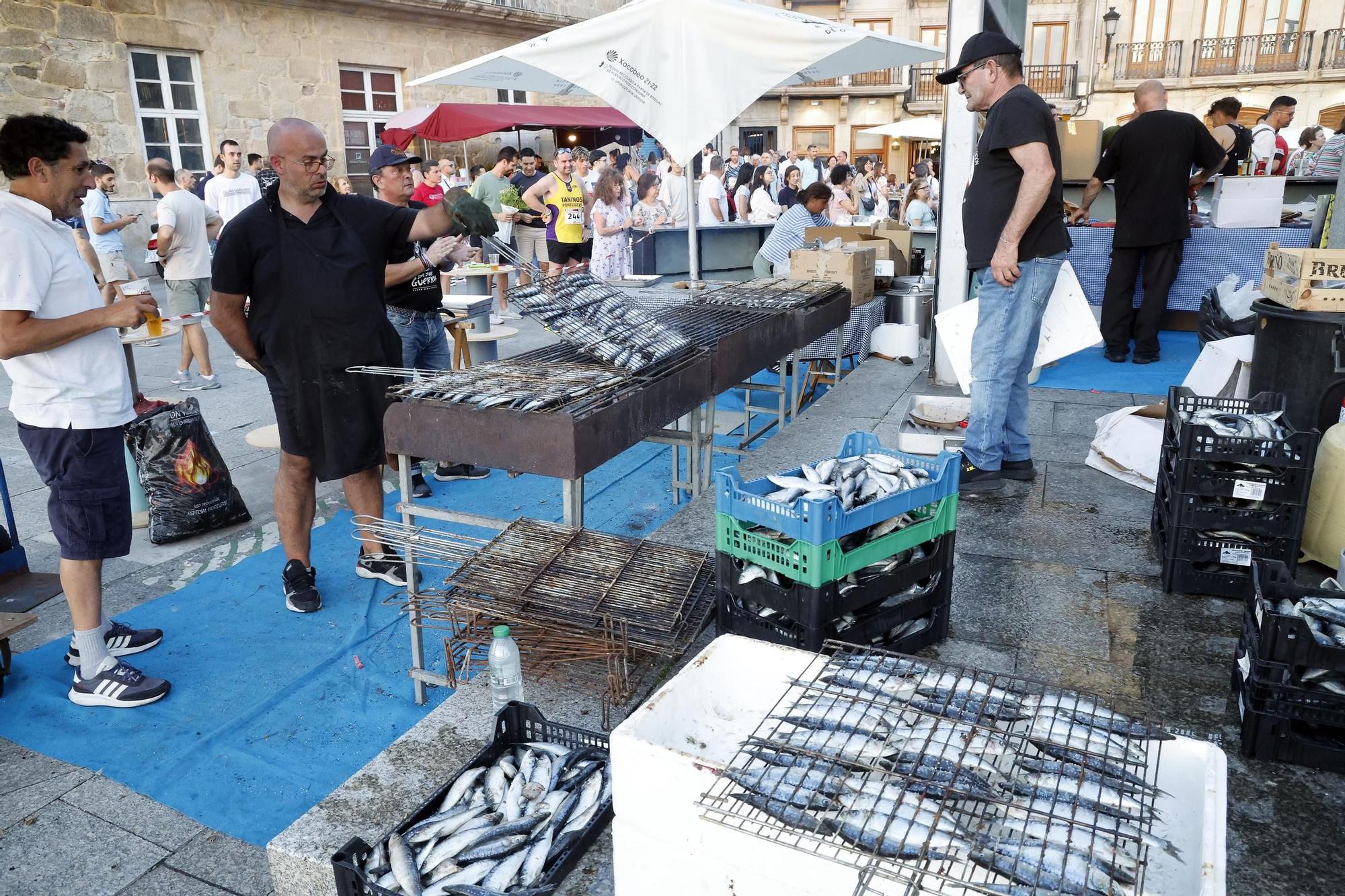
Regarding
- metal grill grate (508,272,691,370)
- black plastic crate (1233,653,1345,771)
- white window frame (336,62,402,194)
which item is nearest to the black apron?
metal grill grate (508,272,691,370)

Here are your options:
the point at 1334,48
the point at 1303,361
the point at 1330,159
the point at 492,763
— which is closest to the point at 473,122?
the point at 1330,159

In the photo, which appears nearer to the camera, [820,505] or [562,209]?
[820,505]

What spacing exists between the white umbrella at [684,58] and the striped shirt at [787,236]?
2282 millimetres

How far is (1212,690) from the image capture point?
2936 millimetres

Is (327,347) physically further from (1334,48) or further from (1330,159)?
(1334,48)

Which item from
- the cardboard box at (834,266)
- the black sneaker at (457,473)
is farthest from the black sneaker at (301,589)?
the cardboard box at (834,266)

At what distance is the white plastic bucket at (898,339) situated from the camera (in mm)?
8172

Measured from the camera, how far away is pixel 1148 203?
310 inches

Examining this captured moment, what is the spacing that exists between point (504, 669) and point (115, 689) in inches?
79.4

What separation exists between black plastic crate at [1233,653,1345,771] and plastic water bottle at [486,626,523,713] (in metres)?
2.11

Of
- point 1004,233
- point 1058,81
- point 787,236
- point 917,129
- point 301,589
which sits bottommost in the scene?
point 301,589

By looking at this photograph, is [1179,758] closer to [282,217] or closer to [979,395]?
[979,395]

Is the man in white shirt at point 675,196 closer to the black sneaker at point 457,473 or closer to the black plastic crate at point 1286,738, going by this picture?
the black sneaker at point 457,473

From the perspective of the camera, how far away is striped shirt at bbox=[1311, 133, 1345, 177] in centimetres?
955
